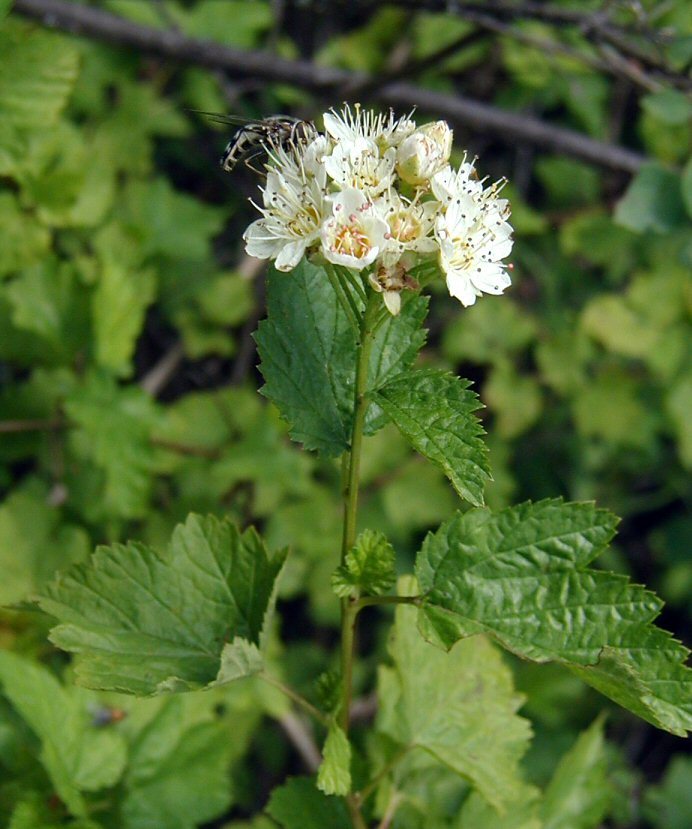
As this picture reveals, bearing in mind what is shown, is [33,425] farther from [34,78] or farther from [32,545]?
[34,78]

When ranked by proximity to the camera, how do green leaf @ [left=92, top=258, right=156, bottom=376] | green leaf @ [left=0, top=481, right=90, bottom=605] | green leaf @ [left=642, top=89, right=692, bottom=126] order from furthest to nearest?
green leaf @ [left=642, top=89, right=692, bottom=126]
green leaf @ [left=92, top=258, right=156, bottom=376]
green leaf @ [left=0, top=481, right=90, bottom=605]

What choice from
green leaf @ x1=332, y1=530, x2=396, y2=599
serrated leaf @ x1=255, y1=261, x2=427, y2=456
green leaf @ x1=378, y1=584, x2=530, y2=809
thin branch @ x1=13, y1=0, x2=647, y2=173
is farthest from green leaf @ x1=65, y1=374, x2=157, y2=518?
thin branch @ x1=13, y1=0, x2=647, y2=173

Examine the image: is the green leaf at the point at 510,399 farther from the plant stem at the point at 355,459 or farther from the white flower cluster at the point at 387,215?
the plant stem at the point at 355,459

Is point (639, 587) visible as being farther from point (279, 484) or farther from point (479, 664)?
point (279, 484)

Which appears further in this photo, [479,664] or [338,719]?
[479,664]

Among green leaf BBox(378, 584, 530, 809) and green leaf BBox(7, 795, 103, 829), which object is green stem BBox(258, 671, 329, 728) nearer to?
green leaf BBox(378, 584, 530, 809)

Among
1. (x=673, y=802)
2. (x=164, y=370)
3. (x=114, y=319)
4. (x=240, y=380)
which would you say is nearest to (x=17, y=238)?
(x=114, y=319)

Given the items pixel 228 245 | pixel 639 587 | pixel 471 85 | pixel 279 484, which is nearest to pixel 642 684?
pixel 639 587
